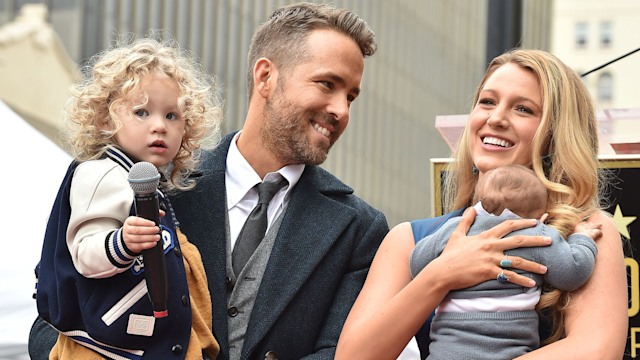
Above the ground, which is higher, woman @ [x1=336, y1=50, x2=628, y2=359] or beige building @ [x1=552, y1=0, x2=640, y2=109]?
woman @ [x1=336, y1=50, x2=628, y2=359]

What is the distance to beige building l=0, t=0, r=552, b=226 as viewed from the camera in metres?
26.4

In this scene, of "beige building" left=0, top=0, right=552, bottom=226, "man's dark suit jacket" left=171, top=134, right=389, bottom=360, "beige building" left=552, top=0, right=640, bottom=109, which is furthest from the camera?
"beige building" left=552, top=0, right=640, bottom=109

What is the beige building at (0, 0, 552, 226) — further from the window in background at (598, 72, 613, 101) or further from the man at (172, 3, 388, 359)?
the window in background at (598, 72, 613, 101)

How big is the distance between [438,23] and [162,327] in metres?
42.1

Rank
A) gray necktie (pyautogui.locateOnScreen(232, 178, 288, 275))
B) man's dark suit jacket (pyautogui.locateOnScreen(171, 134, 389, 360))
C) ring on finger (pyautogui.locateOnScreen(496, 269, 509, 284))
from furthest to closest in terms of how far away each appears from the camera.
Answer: gray necktie (pyautogui.locateOnScreen(232, 178, 288, 275)), man's dark suit jacket (pyautogui.locateOnScreen(171, 134, 389, 360)), ring on finger (pyautogui.locateOnScreen(496, 269, 509, 284))

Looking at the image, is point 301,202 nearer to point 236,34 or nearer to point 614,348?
point 614,348

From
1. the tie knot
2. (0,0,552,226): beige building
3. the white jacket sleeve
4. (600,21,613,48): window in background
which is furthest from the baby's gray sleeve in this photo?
(600,21,613,48): window in background

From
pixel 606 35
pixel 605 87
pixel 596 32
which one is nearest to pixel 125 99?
pixel 605 87

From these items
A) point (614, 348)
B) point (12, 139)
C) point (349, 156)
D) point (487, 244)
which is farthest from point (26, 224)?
point (349, 156)

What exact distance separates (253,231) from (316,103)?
21.1 inches

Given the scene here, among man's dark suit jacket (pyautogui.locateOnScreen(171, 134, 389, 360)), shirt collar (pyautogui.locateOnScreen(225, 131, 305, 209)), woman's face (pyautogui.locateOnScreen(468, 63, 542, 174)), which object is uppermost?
woman's face (pyautogui.locateOnScreen(468, 63, 542, 174))

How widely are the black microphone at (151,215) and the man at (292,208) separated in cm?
73

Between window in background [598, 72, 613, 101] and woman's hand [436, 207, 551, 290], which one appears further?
window in background [598, 72, 613, 101]

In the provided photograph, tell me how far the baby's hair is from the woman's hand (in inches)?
4.1
